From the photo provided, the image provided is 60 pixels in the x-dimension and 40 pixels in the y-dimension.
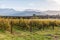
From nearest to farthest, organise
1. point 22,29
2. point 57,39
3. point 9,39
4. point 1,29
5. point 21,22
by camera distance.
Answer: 1. point 9,39
2. point 57,39
3. point 1,29
4. point 22,29
5. point 21,22

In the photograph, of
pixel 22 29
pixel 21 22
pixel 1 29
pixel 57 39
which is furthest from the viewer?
pixel 21 22

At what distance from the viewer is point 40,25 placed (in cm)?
3981

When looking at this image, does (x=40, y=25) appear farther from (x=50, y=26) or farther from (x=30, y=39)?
(x=30, y=39)

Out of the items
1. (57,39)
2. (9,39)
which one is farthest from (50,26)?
(9,39)

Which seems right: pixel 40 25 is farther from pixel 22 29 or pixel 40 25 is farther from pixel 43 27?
pixel 22 29

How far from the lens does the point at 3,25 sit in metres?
30.3

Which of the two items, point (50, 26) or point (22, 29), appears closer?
point (22, 29)

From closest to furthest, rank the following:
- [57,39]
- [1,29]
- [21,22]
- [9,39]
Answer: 1. [9,39]
2. [57,39]
3. [1,29]
4. [21,22]

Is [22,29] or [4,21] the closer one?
[4,21]

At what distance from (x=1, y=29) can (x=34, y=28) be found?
9.54 m

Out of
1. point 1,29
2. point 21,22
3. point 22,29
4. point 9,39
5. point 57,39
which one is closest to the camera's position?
point 9,39

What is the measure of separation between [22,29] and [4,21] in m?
5.70

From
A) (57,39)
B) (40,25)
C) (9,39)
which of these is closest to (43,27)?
(40,25)

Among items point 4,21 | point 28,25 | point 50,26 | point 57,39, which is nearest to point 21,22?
point 28,25
